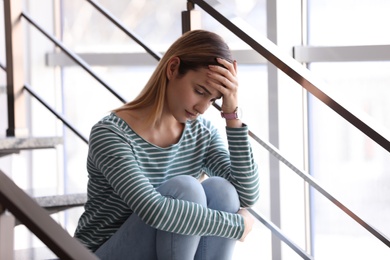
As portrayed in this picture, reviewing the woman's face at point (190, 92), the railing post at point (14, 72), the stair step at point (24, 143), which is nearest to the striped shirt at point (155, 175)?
the woman's face at point (190, 92)

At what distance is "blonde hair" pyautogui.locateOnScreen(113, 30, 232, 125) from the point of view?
1711 millimetres

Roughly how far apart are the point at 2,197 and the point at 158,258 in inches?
30.8

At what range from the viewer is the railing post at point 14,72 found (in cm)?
235

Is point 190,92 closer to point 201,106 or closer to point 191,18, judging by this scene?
point 201,106

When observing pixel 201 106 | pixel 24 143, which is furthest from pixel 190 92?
pixel 24 143

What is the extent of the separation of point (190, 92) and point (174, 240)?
0.33 m

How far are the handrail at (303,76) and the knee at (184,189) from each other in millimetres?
317

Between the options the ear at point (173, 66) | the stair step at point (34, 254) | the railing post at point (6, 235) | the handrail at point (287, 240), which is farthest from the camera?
the handrail at point (287, 240)

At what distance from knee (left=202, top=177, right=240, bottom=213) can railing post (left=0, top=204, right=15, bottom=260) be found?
66 centimetres

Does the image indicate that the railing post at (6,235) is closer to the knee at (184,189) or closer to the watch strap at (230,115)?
the knee at (184,189)

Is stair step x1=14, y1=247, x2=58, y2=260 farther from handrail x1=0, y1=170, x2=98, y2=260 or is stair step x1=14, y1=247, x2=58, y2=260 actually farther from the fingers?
handrail x1=0, y1=170, x2=98, y2=260

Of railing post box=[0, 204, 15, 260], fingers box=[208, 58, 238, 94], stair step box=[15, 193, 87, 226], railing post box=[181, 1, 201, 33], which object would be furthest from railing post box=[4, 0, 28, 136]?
railing post box=[0, 204, 15, 260]

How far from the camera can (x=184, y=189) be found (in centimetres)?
166

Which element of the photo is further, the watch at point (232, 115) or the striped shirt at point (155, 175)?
the watch at point (232, 115)
